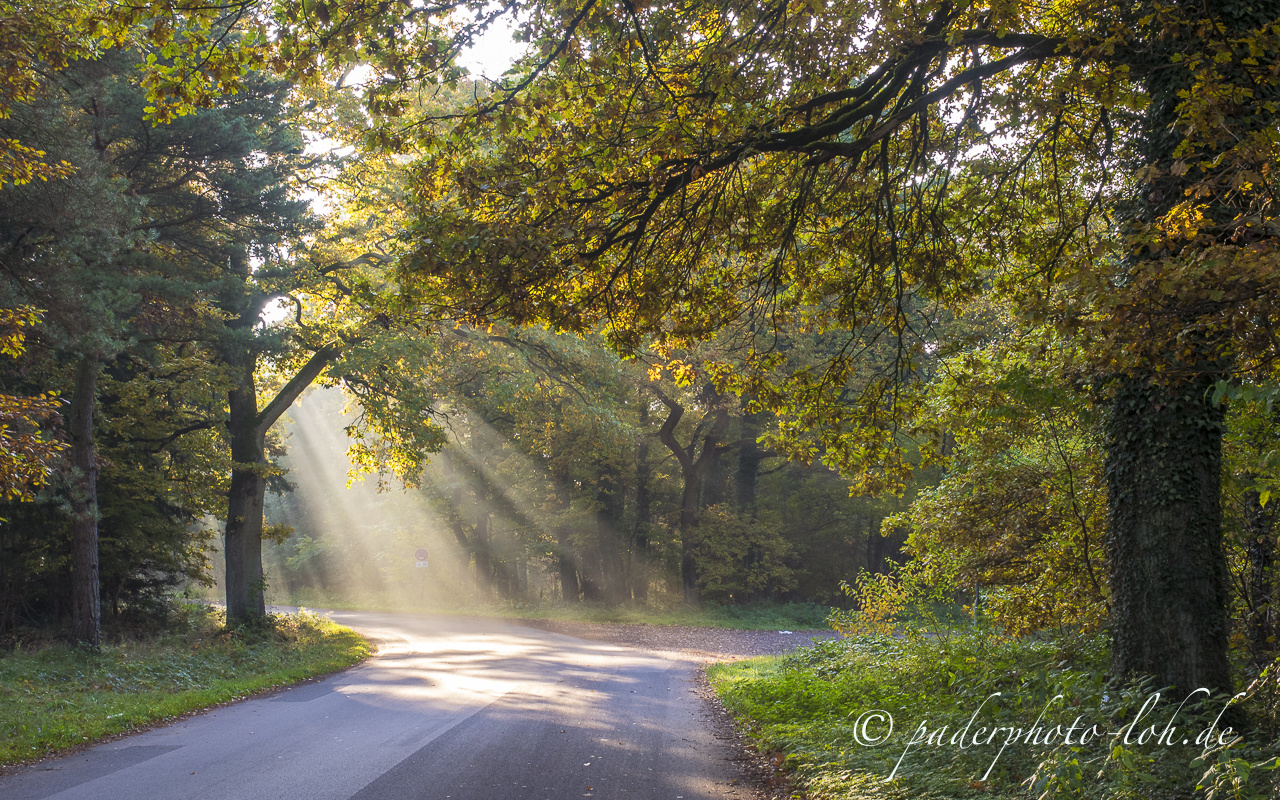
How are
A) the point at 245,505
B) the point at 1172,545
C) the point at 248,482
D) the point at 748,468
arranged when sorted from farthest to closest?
1. the point at 748,468
2. the point at 248,482
3. the point at 245,505
4. the point at 1172,545

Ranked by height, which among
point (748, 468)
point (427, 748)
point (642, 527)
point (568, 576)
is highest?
point (748, 468)

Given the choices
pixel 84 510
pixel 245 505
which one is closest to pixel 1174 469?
pixel 84 510

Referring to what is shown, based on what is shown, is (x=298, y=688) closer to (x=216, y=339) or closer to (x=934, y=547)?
(x=216, y=339)

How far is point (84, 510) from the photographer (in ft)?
43.6

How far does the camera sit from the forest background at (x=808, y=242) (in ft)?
16.8

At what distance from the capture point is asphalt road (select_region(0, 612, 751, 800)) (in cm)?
619

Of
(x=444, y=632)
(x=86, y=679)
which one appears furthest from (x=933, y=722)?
(x=444, y=632)

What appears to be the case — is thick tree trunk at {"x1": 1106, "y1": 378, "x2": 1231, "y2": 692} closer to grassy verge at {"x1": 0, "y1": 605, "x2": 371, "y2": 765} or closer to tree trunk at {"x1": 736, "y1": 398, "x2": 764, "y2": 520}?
grassy verge at {"x1": 0, "y1": 605, "x2": 371, "y2": 765}

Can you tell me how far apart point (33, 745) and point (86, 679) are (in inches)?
171

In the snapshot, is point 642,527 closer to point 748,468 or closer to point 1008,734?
point 748,468

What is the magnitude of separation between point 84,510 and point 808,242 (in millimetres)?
12882

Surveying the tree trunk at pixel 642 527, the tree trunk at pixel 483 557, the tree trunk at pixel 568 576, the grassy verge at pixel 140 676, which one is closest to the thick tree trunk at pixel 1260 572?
the grassy verge at pixel 140 676

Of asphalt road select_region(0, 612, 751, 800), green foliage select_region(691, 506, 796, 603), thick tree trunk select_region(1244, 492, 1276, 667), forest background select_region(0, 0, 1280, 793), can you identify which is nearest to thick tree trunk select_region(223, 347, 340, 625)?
forest background select_region(0, 0, 1280, 793)

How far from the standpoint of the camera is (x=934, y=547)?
33.1ft
